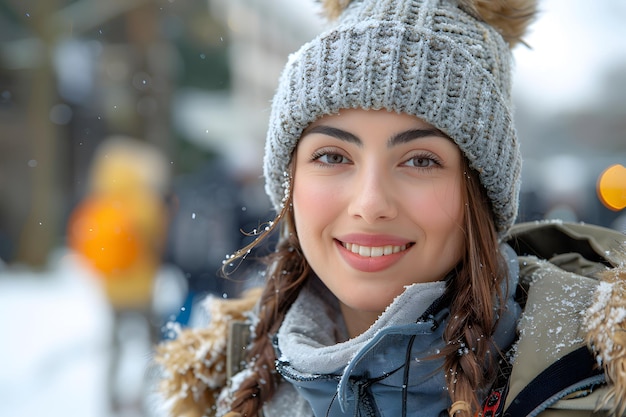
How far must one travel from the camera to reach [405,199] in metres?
1.70

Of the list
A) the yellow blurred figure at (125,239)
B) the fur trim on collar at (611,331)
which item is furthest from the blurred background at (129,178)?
the fur trim on collar at (611,331)

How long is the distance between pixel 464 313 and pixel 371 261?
274mm

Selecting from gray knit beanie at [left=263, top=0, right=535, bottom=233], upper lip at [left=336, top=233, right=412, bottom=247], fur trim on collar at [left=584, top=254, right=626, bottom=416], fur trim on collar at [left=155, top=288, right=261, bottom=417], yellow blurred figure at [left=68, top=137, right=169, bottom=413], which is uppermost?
gray knit beanie at [left=263, top=0, right=535, bottom=233]

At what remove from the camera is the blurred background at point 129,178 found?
579cm

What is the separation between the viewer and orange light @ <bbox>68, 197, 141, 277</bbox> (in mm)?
5801

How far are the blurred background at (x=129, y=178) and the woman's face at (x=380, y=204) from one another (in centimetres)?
46

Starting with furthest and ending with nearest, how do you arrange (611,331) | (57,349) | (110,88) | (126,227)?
→ (110,88)
(57,349)
(126,227)
(611,331)

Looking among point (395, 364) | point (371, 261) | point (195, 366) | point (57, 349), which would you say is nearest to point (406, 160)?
point (371, 261)

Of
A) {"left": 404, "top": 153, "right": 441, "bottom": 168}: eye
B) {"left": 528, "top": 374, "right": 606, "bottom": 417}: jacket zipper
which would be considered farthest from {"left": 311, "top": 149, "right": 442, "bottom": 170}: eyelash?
{"left": 528, "top": 374, "right": 606, "bottom": 417}: jacket zipper

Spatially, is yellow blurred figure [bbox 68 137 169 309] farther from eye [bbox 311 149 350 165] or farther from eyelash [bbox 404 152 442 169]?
eyelash [bbox 404 152 442 169]

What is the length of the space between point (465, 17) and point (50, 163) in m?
9.93

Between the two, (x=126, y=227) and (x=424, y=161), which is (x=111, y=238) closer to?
(x=126, y=227)

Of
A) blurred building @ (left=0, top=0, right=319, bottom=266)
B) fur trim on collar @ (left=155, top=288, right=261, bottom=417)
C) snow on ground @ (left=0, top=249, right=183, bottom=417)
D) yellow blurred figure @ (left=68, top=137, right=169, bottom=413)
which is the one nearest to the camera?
fur trim on collar @ (left=155, top=288, right=261, bottom=417)

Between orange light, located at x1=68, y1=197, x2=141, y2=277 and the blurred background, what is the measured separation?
0.02m
